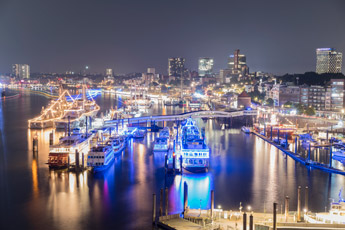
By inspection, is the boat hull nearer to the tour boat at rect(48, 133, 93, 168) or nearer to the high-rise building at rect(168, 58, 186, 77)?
the tour boat at rect(48, 133, 93, 168)

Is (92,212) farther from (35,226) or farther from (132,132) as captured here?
(132,132)

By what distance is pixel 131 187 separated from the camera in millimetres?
8609

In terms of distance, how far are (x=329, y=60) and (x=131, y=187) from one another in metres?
29.3

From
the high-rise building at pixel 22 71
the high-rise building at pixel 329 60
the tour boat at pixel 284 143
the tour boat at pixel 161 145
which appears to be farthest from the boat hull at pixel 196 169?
the high-rise building at pixel 22 71

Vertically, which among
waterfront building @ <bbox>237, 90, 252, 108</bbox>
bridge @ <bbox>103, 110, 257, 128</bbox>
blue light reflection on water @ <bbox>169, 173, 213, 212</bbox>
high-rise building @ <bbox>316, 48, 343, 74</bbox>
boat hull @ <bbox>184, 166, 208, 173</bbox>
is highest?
high-rise building @ <bbox>316, 48, 343, 74</bbox>

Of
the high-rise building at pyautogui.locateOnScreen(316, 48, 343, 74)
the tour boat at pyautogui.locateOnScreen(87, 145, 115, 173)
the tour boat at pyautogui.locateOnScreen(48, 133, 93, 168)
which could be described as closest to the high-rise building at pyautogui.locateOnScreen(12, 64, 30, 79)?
the high-rise building at pyautogui.locateOnScreen(316, 48, 343, 74)

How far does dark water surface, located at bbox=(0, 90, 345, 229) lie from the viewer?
7.13m

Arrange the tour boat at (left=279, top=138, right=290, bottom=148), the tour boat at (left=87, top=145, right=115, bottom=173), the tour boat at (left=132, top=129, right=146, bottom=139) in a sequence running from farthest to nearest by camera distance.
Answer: the tour boat at (left=132, top=129, right=146, bottom=139), the tour boat at (left=279, top=138, right=290, bottom=148), the tour boat at (left=87, top=145, right=115, bottom=173)

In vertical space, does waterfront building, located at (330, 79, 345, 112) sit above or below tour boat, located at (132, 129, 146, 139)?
above

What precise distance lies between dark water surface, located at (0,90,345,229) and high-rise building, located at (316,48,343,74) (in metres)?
24.1

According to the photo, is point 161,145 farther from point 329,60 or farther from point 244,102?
point 329,60

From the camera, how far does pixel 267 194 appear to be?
26.6 feet

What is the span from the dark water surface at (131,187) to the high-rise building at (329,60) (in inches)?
949

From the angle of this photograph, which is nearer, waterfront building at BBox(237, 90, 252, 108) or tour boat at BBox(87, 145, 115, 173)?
tour boat at BBox(87, 145, 115, 173)
